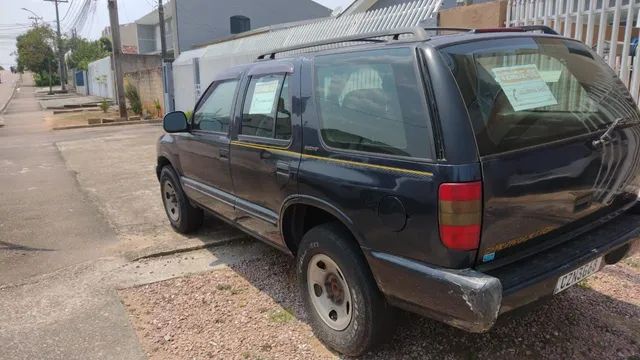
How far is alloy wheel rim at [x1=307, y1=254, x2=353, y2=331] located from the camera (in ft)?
9.61

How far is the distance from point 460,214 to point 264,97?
182 centimetres

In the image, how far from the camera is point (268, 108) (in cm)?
347

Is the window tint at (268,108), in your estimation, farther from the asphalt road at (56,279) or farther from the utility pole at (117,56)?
the utility pole at (117,56)

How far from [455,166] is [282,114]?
1.42 meters

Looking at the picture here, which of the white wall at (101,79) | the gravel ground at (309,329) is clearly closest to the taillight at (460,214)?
the gravel ground at (309,329)

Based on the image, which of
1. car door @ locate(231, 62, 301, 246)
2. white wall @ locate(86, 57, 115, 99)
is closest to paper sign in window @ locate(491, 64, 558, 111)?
car door @ locate(231, 62, 301, 246)

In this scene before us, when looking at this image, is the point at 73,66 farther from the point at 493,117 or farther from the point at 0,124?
the point at 493,117

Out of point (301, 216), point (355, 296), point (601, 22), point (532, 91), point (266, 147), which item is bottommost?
point (355, 296)

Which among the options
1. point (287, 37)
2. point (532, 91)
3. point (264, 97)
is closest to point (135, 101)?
point (287, 37)

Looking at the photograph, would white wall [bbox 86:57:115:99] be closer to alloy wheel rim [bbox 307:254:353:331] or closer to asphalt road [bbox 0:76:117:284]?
asphalt road [bbox 0:76:117:284]

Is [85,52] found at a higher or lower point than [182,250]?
higher

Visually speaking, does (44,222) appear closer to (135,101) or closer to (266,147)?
(266,147)

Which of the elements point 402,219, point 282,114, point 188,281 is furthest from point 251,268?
point 402,219

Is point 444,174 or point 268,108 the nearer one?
Result: point 444,174
